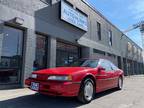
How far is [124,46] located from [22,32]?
2206 cm

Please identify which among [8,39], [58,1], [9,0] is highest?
[58,1]

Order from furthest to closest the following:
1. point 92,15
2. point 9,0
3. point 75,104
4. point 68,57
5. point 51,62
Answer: point 92,15 → point 68,57 → point 51,62 → point 9,0 → point 75,104

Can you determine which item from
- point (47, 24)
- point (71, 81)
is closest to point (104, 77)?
point (71, 81)

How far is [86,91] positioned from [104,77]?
1333 mm

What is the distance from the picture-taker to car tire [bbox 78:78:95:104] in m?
5.66

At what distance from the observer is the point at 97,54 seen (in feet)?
61.0

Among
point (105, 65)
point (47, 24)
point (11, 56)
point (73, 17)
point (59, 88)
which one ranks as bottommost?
point (59, 88)

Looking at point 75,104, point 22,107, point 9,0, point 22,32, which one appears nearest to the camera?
point 22,107

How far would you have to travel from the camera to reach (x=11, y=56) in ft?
30.2

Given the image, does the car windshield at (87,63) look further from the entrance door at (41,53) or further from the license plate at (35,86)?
the entrance door at (41,53)

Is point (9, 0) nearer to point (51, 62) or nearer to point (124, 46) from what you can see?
point (51, 62)

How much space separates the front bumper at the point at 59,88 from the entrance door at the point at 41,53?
18.1 ft

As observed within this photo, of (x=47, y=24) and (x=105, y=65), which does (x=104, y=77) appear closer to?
Answer: (x=105, y=65)

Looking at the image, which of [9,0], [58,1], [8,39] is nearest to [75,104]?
[8,39]
